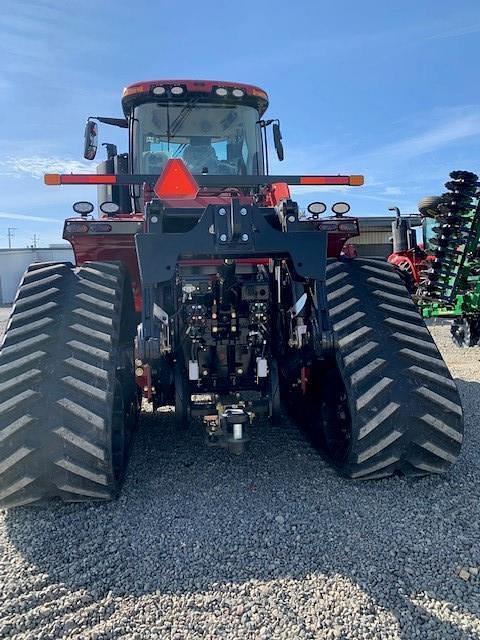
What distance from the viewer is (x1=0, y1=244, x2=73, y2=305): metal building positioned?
33375 mm

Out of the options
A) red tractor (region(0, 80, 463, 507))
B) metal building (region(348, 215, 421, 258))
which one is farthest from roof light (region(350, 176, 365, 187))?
metal building (region(348, 215, 421, 258))

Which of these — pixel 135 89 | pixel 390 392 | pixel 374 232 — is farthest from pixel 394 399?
pixel 374 232

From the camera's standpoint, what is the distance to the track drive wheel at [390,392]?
3.42m

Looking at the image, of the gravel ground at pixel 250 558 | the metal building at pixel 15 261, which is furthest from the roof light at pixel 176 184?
the metal building at pixel 15 261

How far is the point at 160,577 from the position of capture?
2.67 meters

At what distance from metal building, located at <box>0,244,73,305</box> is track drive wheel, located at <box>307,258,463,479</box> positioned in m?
31.2

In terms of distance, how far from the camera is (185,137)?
5082 mm

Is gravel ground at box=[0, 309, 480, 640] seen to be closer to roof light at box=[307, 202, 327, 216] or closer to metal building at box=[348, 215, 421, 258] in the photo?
roof light at box=[307, 202, 327, 216]

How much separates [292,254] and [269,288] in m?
0.42

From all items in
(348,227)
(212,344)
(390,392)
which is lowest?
(390,392)

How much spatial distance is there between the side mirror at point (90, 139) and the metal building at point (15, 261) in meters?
28.9

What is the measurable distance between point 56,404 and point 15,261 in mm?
34217

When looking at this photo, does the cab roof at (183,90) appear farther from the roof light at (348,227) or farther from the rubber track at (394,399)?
the rubber track at (394,399)

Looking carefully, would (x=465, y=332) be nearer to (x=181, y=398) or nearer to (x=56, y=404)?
(x=181, y=398)
